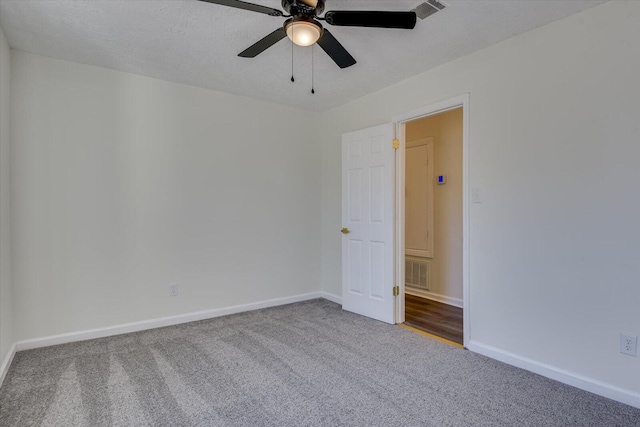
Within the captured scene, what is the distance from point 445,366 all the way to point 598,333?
3.34ft

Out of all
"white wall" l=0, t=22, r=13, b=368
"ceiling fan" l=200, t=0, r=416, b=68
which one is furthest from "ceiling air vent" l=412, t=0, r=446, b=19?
"white wall" l=0, t=22, r=13, b=368

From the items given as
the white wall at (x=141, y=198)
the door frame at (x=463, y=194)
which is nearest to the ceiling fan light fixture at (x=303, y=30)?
the door frame at (x=463, y=194)

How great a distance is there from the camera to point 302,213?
14.7ft

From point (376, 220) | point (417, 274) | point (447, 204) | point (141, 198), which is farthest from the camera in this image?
point (417, 274)

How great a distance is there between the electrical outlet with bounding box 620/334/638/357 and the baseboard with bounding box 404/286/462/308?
211 centimetres

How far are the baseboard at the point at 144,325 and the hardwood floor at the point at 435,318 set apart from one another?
4.79ft

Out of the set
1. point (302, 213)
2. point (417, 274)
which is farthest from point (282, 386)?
point (417, 274)

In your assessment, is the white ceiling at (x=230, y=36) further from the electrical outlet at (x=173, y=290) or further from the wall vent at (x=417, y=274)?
the wall vent at (x=417, y=274)

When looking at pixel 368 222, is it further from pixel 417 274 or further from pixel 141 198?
pixel 141 198

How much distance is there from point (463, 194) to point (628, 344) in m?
1.46

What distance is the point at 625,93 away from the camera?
6.75ft

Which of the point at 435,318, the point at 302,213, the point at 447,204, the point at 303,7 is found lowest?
the point at 435,318

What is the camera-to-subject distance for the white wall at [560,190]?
6.79 ft

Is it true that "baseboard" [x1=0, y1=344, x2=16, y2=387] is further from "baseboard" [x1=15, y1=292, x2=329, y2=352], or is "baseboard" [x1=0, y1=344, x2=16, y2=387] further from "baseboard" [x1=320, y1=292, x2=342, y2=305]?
"baseboard" [x1=320, y1=292, x2=342, y2=305]
